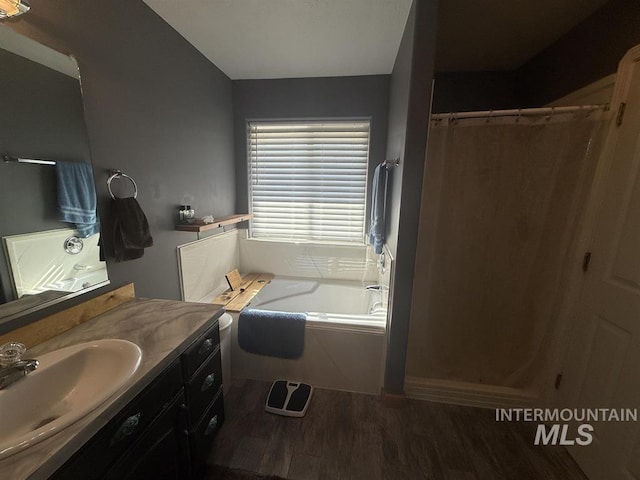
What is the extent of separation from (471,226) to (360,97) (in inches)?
67.6

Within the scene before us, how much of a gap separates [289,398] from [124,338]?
1.16 metres

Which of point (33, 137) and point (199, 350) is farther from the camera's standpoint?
point (199, 350)

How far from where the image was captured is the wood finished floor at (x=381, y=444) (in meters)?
1.32

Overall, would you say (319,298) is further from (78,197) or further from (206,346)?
(78,197)

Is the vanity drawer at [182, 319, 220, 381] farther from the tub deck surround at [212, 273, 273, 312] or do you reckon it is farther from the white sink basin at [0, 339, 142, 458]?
the tub deck surround at [212, 273, 273, 312]

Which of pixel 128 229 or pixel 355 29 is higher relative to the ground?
pixel 355 29

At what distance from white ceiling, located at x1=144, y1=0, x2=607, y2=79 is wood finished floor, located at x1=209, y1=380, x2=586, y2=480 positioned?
254 centimetres

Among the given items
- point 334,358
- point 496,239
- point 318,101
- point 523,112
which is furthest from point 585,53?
point 334,358

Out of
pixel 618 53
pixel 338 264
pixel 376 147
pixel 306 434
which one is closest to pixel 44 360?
pixel 306 434

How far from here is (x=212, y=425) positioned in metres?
1.27

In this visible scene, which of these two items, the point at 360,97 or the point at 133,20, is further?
the point at 360,97

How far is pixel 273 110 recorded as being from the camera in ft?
8.48

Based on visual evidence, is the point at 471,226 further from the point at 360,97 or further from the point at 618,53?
the point at 360,97

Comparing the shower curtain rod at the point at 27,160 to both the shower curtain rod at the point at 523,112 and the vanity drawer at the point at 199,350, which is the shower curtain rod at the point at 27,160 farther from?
the shower curtain rod at the point at 523,112
